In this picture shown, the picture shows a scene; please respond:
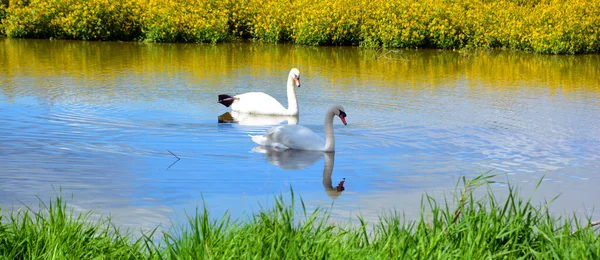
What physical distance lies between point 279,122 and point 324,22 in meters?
12.2

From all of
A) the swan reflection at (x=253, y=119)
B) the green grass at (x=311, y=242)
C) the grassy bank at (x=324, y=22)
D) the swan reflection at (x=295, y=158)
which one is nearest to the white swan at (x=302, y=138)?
the swan reflection at (x=295, y=158)

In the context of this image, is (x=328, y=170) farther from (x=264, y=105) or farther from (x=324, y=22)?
(x=324, y=22)

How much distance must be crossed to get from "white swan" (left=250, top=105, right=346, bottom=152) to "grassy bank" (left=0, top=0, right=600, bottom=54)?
13819 millimetres

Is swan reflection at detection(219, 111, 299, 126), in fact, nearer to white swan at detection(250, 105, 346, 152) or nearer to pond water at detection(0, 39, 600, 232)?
pond water at detection(0, 39, 600, 232)

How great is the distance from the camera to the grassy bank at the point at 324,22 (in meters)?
22.3

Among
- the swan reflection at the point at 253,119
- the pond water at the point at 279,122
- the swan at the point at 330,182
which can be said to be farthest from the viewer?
the swan reflection at the point at 253,119

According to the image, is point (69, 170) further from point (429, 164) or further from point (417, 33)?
point (417, 33)

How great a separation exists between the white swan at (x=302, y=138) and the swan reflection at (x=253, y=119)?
70.1 inches

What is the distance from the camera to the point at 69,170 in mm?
7562

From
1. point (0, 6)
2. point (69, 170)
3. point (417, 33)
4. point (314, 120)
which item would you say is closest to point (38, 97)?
point (314, 120)

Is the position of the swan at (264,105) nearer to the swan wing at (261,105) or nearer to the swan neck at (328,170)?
the swan wing at (261,105)

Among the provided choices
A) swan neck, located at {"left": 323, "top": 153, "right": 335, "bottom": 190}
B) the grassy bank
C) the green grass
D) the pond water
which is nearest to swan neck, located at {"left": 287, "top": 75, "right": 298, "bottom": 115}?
A: the pond water

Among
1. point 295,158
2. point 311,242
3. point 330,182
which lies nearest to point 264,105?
point 295,158

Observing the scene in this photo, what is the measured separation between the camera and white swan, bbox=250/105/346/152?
8617 millimetres
